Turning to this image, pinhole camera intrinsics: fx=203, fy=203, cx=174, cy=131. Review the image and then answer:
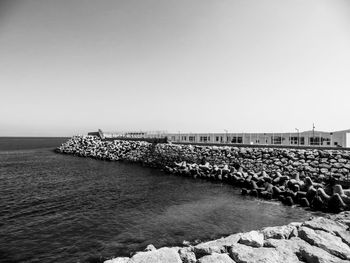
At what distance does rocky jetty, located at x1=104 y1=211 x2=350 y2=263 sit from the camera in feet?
22.7

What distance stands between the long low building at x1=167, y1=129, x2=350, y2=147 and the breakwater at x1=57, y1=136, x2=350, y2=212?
29.5ft

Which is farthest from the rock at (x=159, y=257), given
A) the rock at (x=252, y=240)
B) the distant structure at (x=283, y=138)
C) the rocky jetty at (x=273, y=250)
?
the distant structure at (x=283, y=138)

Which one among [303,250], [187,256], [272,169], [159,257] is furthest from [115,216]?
[272,169]

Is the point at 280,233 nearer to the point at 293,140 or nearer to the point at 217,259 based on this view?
the point at 217,259

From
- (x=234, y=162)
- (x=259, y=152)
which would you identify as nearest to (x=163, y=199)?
(x=234, y=162)

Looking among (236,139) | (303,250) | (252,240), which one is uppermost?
(236,139)

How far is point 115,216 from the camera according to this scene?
1412 centimetres

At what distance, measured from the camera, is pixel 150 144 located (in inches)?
1708

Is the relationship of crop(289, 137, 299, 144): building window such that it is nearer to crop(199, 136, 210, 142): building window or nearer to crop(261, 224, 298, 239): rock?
crop(199, 136, 210, 142): building window

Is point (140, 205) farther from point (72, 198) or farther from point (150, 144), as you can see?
point (150, 144)

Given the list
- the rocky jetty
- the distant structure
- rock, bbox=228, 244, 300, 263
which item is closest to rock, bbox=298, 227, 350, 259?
the rocky jetty

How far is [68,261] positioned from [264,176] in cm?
1899

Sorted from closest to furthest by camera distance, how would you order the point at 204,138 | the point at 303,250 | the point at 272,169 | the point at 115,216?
1. the point at 303,250
2. the point at 115,216
3. the point at 272,169
4. the point at 204,138

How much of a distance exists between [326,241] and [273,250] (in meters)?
2.37
